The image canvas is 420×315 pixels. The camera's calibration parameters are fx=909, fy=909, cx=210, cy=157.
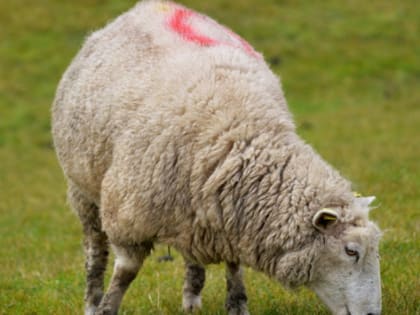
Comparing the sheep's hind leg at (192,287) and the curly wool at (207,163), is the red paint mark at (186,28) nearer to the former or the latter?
the curly wool at (207,163)

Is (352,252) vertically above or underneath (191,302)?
above

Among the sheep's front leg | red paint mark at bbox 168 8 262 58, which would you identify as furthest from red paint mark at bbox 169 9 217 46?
the sheep's front leg

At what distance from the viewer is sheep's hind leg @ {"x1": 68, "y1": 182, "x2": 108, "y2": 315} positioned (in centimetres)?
742

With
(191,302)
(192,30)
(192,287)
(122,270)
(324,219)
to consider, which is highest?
(192,30)

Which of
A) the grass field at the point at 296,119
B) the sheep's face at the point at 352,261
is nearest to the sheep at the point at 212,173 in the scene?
the sheep's face at the point at 352,261

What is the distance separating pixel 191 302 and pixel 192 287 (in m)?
0.12

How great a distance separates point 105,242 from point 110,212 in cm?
137

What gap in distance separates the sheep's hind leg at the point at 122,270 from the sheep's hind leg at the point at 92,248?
967 mm

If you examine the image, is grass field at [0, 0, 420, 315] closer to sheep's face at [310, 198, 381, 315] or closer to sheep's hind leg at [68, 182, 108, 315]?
sheep's hind leg at [68, 182, 108, 315]

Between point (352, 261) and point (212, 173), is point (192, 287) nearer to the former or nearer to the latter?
point (212, 173)

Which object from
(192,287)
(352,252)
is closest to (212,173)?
(352,252)

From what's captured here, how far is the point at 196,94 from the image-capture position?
602 cm

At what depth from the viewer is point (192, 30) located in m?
6.79

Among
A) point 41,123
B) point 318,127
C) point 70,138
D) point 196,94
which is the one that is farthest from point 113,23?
point 41,123
